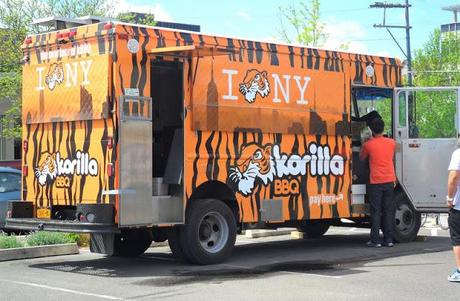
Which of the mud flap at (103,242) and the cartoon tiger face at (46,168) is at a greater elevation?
the cartoon tiger face at (46,168)

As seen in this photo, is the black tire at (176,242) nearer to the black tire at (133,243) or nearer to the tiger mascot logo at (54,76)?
the black tire at (133,243)

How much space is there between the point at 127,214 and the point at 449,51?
104 ft

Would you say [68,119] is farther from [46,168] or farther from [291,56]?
[291,56]

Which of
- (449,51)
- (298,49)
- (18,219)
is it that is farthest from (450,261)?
(449,51)

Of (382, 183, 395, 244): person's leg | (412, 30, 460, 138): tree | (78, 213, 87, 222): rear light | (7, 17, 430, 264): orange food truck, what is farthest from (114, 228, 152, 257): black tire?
(412, 30, 460, 138): tree

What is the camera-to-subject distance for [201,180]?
413 inches

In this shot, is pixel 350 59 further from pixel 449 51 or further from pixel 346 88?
pixel 449 51

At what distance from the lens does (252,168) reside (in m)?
11.1

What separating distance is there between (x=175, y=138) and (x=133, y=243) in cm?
206

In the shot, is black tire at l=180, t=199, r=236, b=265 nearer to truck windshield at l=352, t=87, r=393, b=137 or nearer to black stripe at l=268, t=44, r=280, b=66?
black stripe at l=268, t=44, r=280, b=66

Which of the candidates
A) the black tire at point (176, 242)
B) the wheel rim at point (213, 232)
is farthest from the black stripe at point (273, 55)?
the black tire at point (176, 242)

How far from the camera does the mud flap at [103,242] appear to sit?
9.77 meters

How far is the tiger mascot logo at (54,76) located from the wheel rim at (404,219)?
6273 mm

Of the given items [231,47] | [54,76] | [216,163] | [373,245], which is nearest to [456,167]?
[216,163]
